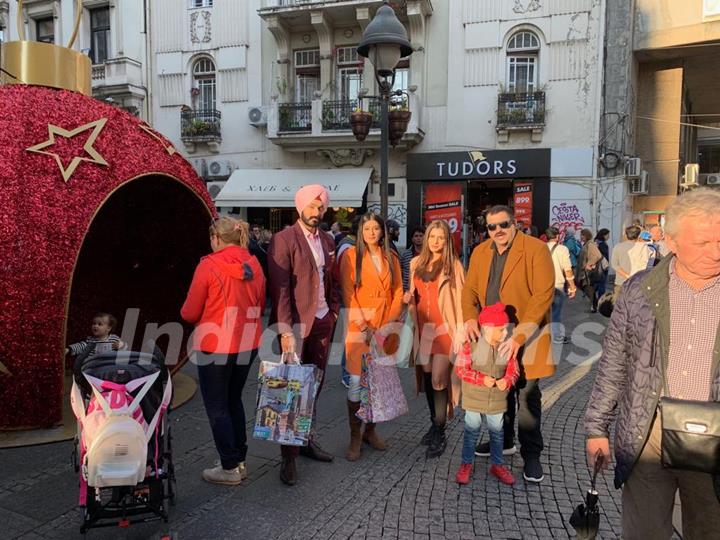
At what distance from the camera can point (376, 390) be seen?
13.4 ft

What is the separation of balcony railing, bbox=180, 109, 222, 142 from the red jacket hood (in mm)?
15554

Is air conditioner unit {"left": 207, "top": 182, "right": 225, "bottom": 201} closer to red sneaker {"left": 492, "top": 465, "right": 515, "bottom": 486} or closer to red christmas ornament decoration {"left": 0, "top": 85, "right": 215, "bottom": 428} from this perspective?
red christmas ornament decoration {"left": 0, "top": 85, "right": 215, "bottom": 428}

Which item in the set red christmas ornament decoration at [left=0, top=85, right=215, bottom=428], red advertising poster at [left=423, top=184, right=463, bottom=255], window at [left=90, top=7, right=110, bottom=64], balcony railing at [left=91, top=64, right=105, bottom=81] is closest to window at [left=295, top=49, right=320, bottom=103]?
red advertising poster at [left=423, top=184, right=463, bottom=255]

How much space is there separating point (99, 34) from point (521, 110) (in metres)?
14.4

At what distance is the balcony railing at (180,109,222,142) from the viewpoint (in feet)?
59.3

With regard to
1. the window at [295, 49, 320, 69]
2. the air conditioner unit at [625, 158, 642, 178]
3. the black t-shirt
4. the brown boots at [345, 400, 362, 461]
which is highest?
the window at [295, 49, 320, 69]

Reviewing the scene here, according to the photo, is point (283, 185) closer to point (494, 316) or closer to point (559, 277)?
point (559, 277)

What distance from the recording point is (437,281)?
414 centimetres

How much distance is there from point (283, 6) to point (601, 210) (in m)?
10.9

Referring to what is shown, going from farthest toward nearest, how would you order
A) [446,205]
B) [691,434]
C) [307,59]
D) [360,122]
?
[307,59]
[446,205]
[360,122]
[691,434]

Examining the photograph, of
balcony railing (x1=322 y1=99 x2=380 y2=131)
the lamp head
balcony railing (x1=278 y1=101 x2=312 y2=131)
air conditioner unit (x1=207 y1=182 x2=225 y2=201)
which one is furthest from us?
air conditioner unit (x1=207 y1=182 x2=225 y2=201)

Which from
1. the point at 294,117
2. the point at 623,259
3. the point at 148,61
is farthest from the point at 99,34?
the point at 623,259

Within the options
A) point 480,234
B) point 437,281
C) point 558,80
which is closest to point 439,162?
point 480,234

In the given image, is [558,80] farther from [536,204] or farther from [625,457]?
[625,457]
